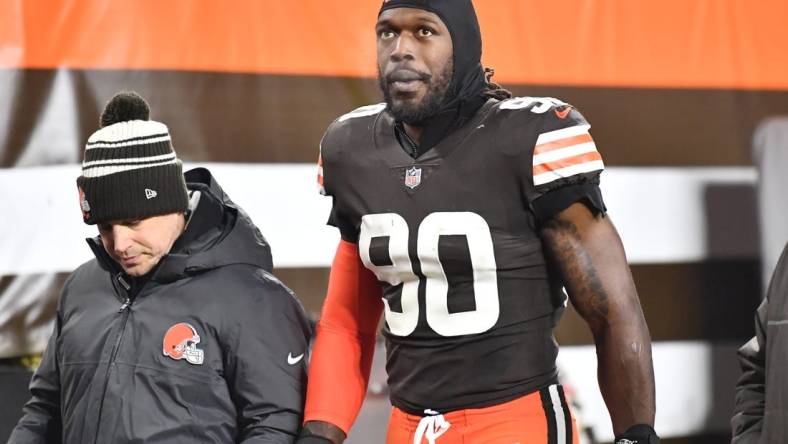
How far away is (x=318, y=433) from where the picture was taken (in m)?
1.78

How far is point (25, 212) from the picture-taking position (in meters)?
2.65

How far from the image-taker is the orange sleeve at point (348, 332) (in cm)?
187

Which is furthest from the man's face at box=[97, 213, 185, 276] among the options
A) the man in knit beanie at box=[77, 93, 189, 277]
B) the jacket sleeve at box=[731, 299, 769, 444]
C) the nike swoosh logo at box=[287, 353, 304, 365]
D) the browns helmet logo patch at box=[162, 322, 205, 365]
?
the jacket sleeve at box=[731, 299, 769, 444]

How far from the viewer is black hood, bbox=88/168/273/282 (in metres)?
1.77

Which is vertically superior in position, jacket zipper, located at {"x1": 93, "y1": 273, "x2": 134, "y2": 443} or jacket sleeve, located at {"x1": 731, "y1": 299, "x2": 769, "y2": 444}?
jacket zipper, located at {"x1": 93, "y1": 273, "x2": 134, "y2": 443}

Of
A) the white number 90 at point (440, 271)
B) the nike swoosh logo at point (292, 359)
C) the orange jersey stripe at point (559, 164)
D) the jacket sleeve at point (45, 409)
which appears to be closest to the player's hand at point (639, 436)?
the white number 90 at point (440, 271)

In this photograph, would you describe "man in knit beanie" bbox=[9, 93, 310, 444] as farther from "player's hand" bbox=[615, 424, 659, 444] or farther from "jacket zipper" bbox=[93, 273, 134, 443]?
"player's hand" bbox=[615, 424, 659, 444]

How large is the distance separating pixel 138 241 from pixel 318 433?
0.42 metres

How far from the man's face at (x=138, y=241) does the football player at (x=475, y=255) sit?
31 cm

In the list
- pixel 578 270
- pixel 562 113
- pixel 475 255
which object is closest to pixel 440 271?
pixel 475 255

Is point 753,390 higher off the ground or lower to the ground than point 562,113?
lower

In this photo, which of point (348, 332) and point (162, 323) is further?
point (348, 332)

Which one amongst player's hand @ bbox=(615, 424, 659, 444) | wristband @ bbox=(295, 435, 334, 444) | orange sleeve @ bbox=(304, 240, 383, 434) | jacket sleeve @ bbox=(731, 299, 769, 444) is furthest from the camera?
jacket sleeve @ bbox=(731, 299, 769, 444)

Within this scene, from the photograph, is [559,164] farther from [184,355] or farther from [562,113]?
[184,355]
